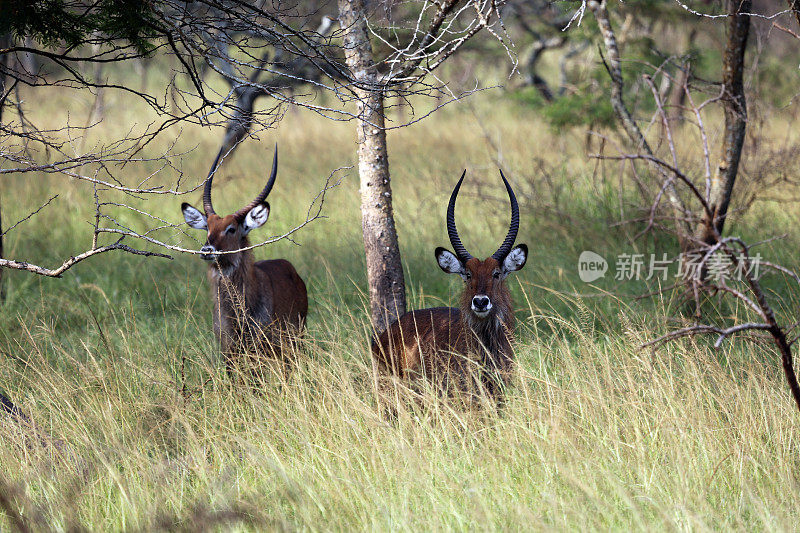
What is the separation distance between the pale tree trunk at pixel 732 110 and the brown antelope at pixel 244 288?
2844 millimetres

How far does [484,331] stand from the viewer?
436cm

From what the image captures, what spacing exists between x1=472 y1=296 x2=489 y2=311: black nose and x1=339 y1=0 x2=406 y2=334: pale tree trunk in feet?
3.17

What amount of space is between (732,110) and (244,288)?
3384 millimetres

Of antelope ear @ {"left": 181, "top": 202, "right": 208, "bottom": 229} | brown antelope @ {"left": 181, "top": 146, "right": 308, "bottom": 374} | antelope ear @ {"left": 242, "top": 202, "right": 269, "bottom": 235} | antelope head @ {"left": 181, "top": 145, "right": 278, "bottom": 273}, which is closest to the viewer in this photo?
brown antelope @ {"left": 181, "top": 146, "right": 308, "bottom": 374}

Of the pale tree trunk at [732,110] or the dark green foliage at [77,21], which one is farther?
the pale tree trunk at [732,110]

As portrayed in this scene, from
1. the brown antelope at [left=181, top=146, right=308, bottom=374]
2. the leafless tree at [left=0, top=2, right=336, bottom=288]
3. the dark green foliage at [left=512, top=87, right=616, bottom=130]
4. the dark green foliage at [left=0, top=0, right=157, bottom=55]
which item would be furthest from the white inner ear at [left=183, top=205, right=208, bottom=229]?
the dark green foliage at [left=512, top=87, right=616, bottom=130]

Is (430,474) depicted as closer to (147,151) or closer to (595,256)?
(595,256)

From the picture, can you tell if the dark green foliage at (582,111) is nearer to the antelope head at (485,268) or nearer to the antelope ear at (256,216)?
the antelope ear at (256,216)

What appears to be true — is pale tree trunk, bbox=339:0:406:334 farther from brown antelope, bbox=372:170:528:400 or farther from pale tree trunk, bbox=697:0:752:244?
pale tree trunk, bbox=697:0:752:244

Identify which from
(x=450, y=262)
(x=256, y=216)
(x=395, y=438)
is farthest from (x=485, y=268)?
(x=256, y=216)

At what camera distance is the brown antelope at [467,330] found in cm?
419

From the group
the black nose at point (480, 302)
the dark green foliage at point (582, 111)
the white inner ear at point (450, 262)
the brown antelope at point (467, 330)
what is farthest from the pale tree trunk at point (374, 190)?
the dark green foliage at point (582, 111)

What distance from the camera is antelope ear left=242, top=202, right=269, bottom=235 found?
5.39 metres

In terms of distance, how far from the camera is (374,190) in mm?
4910
